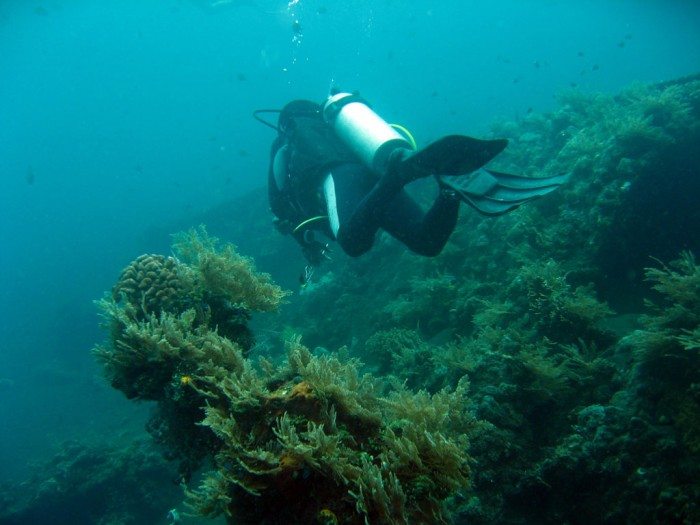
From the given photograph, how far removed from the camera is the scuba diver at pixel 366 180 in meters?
4.32

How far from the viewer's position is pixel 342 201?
17.7 feet

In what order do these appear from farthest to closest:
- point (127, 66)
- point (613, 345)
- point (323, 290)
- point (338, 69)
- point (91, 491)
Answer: point (127, 66), point (338, 69), point (323, 290), point (91, 491), point (613, 345)

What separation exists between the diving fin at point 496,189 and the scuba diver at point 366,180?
0.01m

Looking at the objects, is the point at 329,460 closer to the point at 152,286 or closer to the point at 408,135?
the point at 152,286

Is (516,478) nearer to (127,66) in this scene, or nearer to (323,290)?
(323,290)

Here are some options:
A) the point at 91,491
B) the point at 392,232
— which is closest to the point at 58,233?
the point at 91,491

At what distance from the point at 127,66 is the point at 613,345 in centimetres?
16144

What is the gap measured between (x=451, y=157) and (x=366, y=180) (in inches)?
65.0

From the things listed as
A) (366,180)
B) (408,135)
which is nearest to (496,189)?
(366,180)

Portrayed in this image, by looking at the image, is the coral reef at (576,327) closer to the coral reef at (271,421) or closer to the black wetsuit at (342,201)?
the coral reef at (271,421)

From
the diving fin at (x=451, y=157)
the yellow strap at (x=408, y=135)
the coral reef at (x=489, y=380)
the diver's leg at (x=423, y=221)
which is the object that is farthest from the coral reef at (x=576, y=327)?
the yellow strap at (x=408, y=135)

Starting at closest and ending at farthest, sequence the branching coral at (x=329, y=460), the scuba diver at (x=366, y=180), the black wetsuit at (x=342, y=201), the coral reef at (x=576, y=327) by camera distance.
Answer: the branching coral at (x=329, y=460) < the coral reef at (x=576, y=327) < the scuba diver at (x=366, y=180) < the black wetsuit at (x=342, y=201)

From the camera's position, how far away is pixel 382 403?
122 inches

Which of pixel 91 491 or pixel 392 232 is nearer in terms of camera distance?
pixel 392 232
